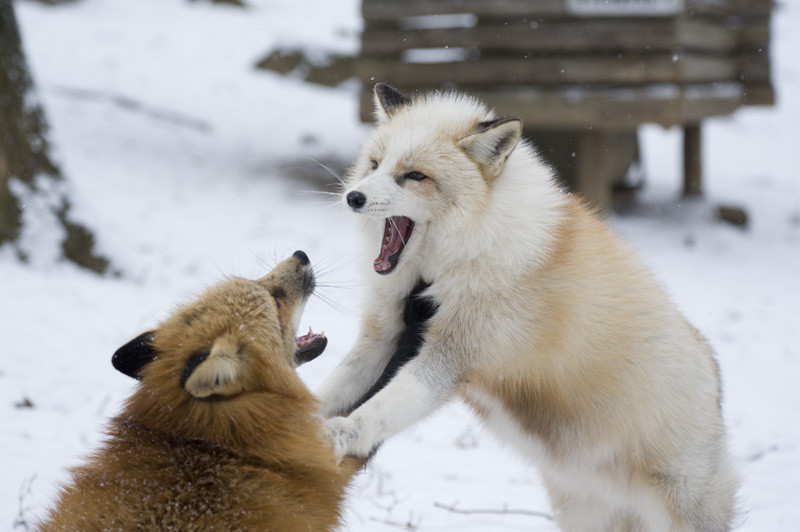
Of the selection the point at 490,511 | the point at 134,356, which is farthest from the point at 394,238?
the point at 490,511

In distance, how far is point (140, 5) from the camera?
1677cm

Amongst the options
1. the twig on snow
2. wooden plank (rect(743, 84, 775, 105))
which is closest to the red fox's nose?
the twig on snow

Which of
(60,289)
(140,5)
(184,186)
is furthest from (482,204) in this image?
(140,5)

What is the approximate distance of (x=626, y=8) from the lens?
888 centimetres

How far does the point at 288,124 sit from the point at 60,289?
7.51m

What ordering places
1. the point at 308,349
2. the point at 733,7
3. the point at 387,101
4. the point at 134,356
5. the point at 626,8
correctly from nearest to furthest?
1. the point at 134,356
2. the point at 308,349
3. the point at 387,101
4. the point at 626,8
5. the point at 733,7

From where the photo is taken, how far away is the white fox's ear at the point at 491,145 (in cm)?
338

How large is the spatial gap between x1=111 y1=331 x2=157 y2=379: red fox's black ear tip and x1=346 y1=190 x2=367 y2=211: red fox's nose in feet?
3.19

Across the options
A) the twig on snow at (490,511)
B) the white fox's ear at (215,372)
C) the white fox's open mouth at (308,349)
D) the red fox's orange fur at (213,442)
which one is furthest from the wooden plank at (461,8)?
the white fox's ear at (215,372)

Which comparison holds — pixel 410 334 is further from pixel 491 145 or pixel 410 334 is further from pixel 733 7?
pixel 733 7

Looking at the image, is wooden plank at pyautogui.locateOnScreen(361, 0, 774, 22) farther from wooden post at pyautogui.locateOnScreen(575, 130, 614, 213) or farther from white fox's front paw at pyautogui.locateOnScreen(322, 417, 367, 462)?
white fox's front paw at pyautogui.locateOnScreen(322, 417, 367, 462)

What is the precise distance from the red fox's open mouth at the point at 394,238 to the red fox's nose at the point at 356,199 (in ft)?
0.70

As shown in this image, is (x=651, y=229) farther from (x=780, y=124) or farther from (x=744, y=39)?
(x=780, y=124)

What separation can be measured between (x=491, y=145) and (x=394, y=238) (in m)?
0.61
